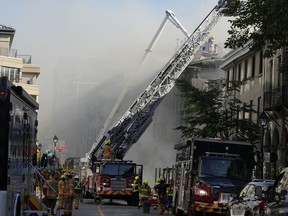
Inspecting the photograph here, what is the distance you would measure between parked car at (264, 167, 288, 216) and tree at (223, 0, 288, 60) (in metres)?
6.59

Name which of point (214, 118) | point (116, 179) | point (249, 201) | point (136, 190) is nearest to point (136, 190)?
point (136, 190)

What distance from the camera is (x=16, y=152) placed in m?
15.1

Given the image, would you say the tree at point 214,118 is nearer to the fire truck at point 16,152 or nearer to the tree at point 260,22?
the tree at point 260,22

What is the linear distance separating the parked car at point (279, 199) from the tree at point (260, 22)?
659cm

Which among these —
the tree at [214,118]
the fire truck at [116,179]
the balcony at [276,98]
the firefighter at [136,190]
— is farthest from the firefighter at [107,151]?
the balcony at [276,98]

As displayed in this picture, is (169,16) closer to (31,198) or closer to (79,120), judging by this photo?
(79,120)

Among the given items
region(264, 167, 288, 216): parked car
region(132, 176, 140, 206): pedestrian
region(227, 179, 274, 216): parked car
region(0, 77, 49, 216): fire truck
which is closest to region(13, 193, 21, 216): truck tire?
region(0, 77, 49, 216): fire truck

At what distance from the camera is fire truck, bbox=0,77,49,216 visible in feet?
44.7

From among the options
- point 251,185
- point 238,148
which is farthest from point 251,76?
point 251,185

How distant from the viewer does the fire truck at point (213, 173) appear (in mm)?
25812

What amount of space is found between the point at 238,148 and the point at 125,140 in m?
19.7

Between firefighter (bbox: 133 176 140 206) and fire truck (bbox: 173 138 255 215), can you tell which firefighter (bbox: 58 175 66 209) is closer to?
fire truck (bbox: 173 138 255 215)

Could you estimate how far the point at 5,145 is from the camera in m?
13.6

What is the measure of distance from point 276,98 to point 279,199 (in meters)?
30.9
